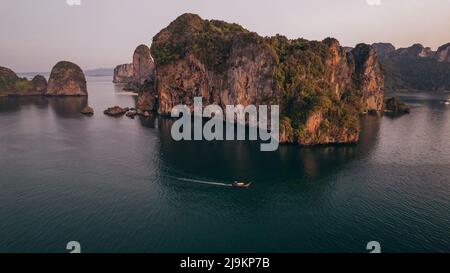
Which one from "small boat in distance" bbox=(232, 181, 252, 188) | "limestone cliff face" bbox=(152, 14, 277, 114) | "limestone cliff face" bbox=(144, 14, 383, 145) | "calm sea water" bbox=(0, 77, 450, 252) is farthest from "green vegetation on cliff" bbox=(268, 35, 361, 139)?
"small boat in distance" bbox=(232, 181, 252, 188)

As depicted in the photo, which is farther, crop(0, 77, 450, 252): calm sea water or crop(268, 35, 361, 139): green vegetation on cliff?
crop(268, 35, 361, 139): green vegetation on cliff

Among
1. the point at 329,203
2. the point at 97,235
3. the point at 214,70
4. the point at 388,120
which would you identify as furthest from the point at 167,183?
the point at 388,120

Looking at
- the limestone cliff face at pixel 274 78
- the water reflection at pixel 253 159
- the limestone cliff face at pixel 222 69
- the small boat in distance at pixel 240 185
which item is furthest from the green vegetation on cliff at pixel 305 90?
the small boat in distance at pixel 240 185

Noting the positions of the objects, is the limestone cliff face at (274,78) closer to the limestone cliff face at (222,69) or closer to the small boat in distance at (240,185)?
the limestone cliff face at (222,69)

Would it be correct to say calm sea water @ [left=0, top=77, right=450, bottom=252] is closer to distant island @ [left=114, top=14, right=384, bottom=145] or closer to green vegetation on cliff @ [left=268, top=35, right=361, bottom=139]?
distant island @ [left=114, top=14, right=384, bottom=145]

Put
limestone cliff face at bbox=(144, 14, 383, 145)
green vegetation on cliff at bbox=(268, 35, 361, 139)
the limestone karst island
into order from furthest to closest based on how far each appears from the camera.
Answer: limestone cliff face at bbox=(144, 14, 383, 145) → green vegetation on cliff at bbox=(268, 35, 361, 139) → the limestone karst island

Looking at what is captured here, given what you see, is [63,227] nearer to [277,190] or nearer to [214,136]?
[277,190]

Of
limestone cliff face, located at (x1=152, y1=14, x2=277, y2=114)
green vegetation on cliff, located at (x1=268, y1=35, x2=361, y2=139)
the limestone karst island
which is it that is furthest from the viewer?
limestone cliff face, located at (x1=152, y1=14, x2=277, y2=114)
